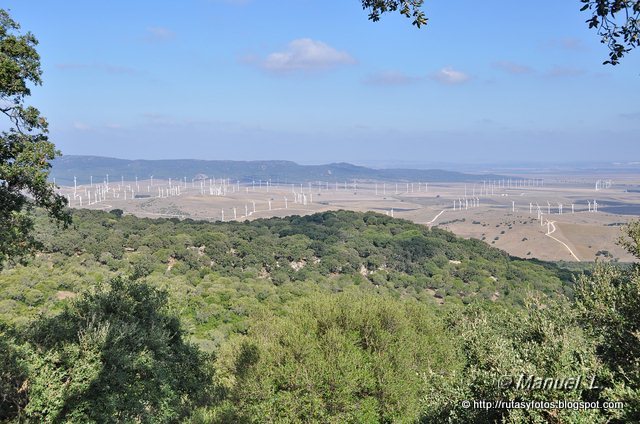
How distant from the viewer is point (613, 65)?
7246mm

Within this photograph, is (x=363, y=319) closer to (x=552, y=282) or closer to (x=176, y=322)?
(x=176, y=322)

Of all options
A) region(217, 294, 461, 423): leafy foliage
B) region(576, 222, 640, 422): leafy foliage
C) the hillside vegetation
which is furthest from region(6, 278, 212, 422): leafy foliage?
region(576, 222, 640, 422): leafy foliage

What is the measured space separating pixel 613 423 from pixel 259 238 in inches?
2726

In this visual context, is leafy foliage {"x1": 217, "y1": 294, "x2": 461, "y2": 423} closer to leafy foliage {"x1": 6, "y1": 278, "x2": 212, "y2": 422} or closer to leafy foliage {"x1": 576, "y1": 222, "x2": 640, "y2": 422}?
leafy foliage {"x1": 6, "y1": 278, "x2": 212, "y2": 422}

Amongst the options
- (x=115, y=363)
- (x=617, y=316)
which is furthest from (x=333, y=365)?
(x=617, y=316)

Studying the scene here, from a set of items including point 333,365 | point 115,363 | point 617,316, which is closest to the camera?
point 617,316

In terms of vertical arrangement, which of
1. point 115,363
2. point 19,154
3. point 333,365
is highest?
point 19,154

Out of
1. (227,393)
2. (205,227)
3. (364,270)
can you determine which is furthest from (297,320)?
(205,227)

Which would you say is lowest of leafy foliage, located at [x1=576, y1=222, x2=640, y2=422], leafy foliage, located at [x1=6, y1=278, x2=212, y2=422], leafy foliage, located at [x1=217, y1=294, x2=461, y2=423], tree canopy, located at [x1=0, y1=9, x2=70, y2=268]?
leafy foliage, located at [x1=217, y1=294, x2=461, y2=423]

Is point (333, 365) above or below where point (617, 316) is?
below

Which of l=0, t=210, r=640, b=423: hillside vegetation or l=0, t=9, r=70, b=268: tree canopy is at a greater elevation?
l=0, t=9, r=70, b=268: tree canopy

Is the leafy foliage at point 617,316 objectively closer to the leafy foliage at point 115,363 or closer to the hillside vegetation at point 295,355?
the hillside vegetation at point 295,355

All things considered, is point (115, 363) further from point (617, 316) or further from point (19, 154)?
point (617, 316)

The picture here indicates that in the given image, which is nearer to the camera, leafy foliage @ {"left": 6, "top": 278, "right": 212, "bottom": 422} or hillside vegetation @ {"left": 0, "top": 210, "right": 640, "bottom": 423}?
hillside vegetation @ {"left": 0, "top": 210, "right": 640, "bottom": 423}
